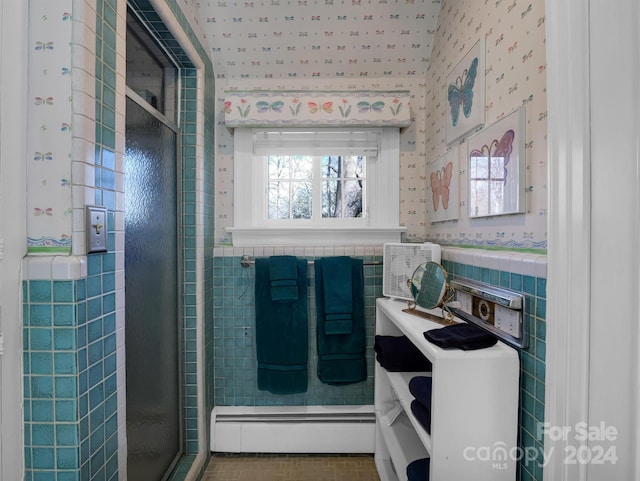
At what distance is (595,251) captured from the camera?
2.67ft

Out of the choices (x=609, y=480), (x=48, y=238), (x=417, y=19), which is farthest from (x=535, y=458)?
(x=417, y=19)

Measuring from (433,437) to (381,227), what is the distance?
1.14 m

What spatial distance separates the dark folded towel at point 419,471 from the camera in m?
1.17

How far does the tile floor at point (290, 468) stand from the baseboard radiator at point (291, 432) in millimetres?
35

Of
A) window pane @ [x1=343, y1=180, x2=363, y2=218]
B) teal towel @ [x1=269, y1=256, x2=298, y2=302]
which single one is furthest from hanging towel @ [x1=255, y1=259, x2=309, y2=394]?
window pane @ [x1=343, y1=180, x2=363, y2=218]

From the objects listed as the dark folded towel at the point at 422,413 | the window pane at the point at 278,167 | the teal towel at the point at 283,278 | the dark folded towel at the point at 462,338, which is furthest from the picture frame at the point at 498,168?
the window pane at the point at 278,167

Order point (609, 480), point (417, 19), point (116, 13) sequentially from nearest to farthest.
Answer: point (609, 480) → point (116, 13) → point (417, 19)

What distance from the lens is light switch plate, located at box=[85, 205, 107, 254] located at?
0.85 metres

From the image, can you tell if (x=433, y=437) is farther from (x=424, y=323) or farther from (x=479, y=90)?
(x=479, y=90)

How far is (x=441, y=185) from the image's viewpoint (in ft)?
5.53

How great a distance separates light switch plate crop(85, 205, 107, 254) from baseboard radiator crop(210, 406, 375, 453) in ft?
4.54

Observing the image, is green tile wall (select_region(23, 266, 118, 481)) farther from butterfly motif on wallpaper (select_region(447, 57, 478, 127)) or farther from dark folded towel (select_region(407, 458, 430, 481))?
butterfly motif on wallpaper (select_region(447, 57, 478, 127))

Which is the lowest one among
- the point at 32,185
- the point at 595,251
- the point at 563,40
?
the point at 595,251

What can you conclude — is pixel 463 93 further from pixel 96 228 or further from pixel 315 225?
pixel 96 228
